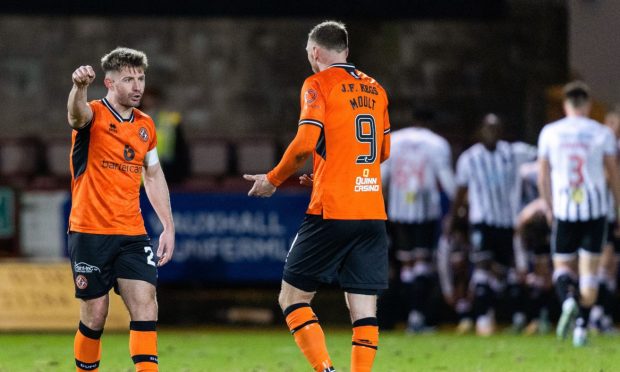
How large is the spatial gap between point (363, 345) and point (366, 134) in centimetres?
104

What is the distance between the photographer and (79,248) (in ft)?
24.2

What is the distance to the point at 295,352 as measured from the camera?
11477 millimetres

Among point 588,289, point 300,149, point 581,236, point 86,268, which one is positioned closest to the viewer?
point 300,149

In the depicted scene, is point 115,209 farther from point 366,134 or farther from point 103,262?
point 366,134

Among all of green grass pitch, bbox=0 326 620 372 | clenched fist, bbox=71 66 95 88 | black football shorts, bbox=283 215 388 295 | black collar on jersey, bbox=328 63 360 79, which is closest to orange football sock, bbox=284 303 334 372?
black football shorts, bbox=283 215 388 295

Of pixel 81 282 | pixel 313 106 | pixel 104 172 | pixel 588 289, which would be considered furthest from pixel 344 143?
pixel 588 289

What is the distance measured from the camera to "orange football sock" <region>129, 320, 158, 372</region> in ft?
23.8

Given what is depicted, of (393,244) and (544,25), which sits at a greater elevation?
(544,25)

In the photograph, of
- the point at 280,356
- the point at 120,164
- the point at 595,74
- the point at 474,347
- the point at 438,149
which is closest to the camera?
the point at 120,164

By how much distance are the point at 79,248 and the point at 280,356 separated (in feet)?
13.1

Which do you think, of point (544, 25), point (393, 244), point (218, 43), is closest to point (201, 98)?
point (218, 43)

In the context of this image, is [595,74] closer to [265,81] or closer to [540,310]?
[265,81]

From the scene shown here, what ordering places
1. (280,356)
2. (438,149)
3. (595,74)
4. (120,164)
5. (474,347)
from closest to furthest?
(120,164) → (280,356) → (474,347) → (438,149) → (595,74)

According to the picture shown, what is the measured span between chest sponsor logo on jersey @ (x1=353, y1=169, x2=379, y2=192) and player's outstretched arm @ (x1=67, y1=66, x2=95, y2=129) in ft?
4.38
